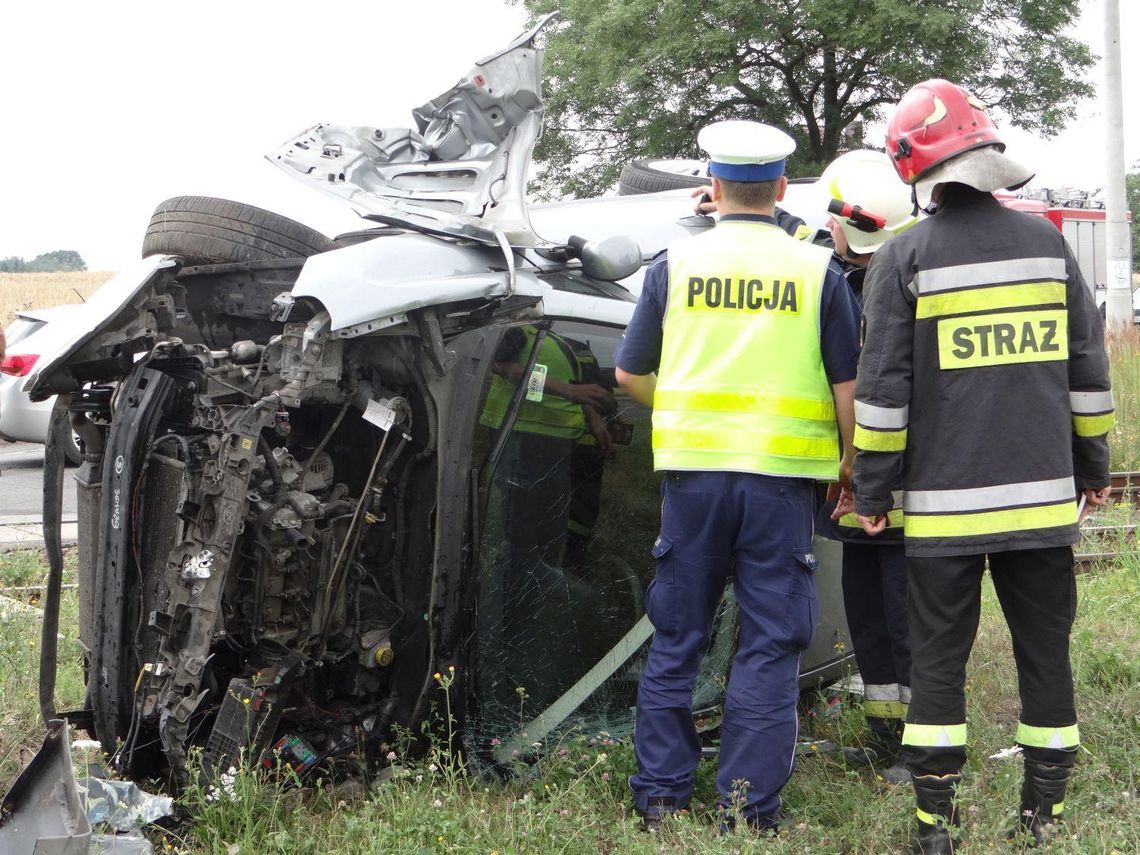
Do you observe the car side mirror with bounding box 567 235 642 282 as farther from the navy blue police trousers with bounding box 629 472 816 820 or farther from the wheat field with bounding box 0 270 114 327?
the wheat field with bounding box 0 270 114 327

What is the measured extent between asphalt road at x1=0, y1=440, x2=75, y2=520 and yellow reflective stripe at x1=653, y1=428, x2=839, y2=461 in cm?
530

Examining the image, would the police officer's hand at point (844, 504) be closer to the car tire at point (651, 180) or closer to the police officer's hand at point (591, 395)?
the police officer's hand at point (591, 395)

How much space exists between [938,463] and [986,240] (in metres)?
0.55

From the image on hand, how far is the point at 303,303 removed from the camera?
3070 mm

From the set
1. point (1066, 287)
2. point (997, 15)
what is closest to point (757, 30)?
point (997, 15)

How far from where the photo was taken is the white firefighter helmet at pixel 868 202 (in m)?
3.66

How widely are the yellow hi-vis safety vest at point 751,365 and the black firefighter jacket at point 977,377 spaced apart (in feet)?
0.58

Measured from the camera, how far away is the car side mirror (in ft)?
11.0

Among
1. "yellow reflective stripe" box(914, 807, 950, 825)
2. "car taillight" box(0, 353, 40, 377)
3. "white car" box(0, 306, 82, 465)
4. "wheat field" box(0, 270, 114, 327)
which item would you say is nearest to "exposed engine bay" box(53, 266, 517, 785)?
Result: "yellow reflective stripe" box(914, 807, 950, 825)

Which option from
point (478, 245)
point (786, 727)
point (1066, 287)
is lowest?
point (786, 727)

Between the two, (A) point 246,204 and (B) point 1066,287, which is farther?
(A) point 246,204

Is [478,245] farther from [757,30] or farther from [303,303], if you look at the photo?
[757,30]

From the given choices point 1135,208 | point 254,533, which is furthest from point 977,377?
point 1135,208

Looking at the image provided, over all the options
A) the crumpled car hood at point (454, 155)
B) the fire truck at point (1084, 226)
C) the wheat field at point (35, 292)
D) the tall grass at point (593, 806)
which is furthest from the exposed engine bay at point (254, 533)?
the fire truck at point (1084, 226)
